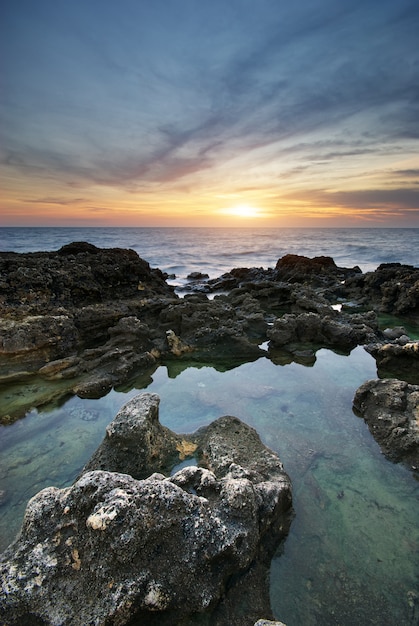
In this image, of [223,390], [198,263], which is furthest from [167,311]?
[198,263]

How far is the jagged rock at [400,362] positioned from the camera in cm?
771

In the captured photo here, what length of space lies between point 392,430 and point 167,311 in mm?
7230

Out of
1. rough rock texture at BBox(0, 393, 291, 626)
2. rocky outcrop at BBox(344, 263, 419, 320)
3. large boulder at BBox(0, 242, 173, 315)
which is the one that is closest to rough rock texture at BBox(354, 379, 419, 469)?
rough rock texture at BBox(0, 393, 291, 626)

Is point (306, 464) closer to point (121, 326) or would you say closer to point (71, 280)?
point (121, 326)

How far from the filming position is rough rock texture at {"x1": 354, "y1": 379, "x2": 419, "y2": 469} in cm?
507

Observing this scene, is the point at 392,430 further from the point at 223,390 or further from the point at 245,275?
the point at 245,275

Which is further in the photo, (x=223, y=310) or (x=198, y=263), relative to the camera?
(x=198, y=263)

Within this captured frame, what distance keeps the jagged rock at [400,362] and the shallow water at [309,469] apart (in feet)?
1.16

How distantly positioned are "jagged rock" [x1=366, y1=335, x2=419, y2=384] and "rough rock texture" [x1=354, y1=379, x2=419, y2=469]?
1889mm

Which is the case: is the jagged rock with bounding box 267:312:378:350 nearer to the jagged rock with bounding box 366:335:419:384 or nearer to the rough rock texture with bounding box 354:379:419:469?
the jagged rock with bounding box 366:335:419:384

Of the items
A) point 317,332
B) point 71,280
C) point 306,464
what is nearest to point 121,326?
point 71,280

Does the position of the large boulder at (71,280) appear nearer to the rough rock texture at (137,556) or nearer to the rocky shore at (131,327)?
the rocky shore at (131,327)

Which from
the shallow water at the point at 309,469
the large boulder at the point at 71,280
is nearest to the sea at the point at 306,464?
the shallow water at the point at 309,469

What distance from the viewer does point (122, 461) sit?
4395mm
